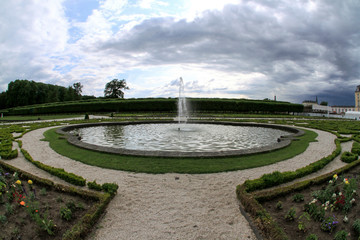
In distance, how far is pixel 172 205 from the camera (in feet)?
15.4

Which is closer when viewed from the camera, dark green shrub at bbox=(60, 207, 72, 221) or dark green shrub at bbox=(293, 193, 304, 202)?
dark green shrub at bbox=(60, 207, 72, 221)

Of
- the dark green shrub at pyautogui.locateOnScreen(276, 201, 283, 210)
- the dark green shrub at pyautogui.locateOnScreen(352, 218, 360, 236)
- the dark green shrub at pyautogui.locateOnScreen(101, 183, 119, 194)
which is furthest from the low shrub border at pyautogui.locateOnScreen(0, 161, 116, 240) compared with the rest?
the dark green shrub at pyautogui.locateOnScreen(352, 218, 360, 236)

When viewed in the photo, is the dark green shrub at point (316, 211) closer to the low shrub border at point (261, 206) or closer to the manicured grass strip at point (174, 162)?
the low shrub border at point (261, 206)

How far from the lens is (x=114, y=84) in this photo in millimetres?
78125

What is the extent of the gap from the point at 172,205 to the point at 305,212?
2462mm

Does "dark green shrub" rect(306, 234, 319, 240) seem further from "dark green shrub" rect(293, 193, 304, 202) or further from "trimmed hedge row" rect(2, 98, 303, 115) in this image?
"trimmed hedge row" rect(2, 98, 303, 115)

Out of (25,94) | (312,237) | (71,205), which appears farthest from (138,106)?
(25,94)

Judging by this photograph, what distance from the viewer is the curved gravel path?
384 centimetres

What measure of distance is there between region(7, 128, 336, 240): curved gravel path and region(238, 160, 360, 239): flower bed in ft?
1.07

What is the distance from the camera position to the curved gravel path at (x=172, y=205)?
12.6 feet

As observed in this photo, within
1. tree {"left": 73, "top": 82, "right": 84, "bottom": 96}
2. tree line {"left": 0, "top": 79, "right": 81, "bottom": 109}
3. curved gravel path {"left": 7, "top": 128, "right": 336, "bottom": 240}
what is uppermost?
tree {"left": 73, "top": 82, "right": 84, "bottom": 96}

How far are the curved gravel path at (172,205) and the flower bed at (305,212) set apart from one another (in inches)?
12.9

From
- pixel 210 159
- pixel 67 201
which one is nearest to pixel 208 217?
pixel 67 201

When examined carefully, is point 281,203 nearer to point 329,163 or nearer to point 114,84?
point 329,163
